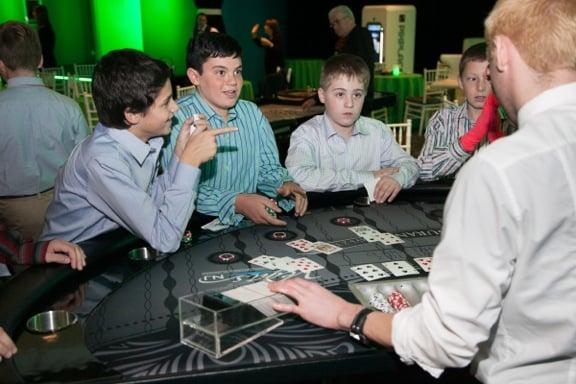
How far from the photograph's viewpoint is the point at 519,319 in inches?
43.4

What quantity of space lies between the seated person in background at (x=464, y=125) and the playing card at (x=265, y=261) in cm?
114

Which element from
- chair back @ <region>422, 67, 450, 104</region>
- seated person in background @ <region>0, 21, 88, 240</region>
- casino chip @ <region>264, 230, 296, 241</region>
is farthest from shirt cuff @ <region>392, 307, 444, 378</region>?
chair back @ <region>422, 67, 450, 104</region>

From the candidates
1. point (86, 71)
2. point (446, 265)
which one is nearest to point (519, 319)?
point (446, 265)

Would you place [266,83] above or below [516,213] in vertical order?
below

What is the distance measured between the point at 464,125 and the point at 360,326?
2.00m

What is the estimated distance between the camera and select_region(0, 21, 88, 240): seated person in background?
2.96 meters

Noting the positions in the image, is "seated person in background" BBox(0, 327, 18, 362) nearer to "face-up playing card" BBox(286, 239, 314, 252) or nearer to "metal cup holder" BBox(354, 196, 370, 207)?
"face-up playing card" BBox(286, 239, 314, 252)

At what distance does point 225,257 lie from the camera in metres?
1.83

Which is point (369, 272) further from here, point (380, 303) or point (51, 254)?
point (51, 254)

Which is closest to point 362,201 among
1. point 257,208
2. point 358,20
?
point 257,208

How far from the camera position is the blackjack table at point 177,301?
1.26 meters

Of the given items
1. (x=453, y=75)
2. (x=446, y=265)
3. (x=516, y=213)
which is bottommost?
(x=453, y=75)

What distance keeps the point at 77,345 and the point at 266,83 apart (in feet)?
18.9

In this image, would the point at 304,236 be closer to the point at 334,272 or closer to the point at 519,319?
the point at 334,272
